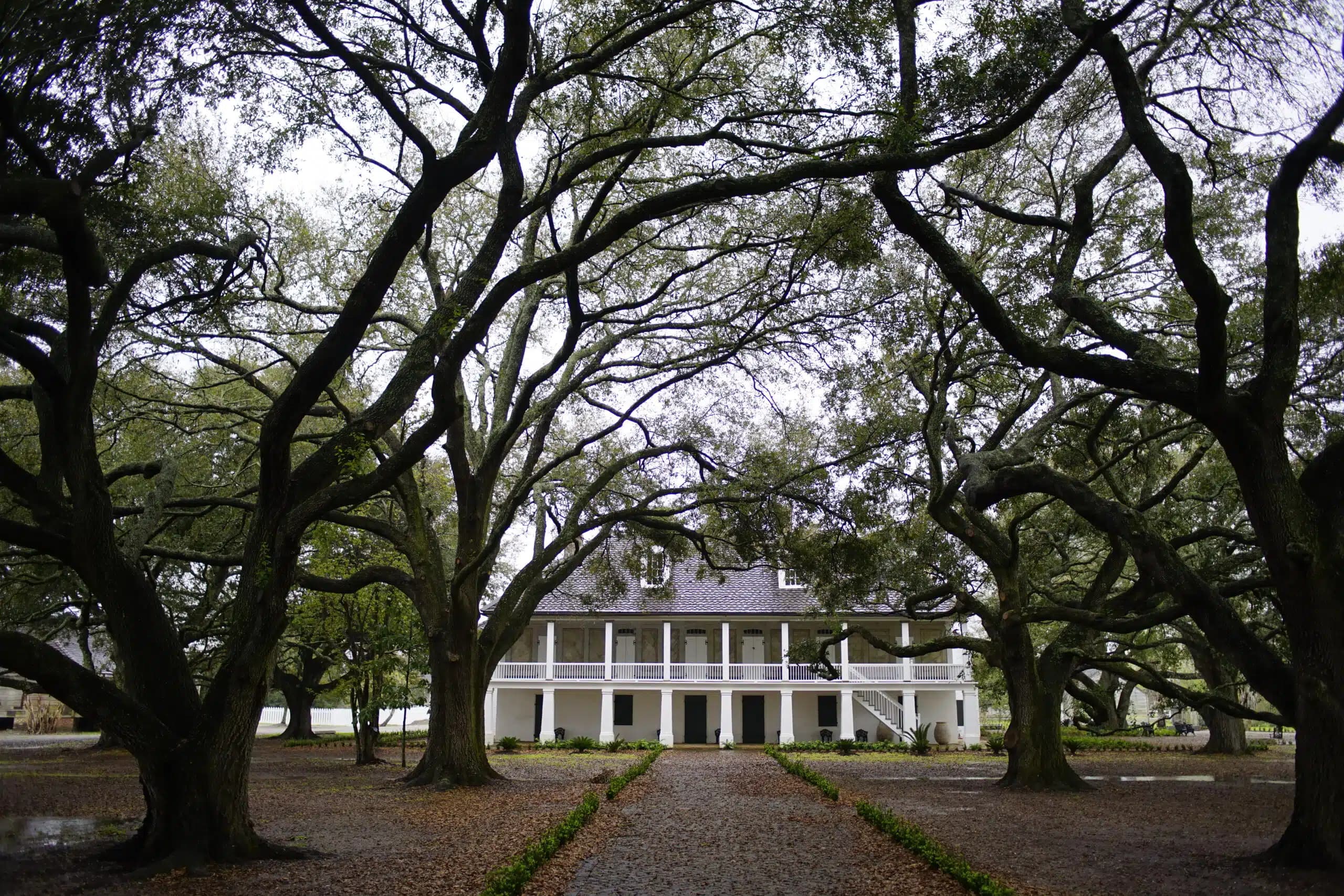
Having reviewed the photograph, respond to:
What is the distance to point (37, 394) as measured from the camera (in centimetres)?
944

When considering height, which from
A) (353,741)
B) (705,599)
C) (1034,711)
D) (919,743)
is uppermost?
(705,599)

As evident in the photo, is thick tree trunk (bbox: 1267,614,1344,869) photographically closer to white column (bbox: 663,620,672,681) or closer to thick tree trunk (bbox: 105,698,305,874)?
thick tree trunk (bbox: 105,698,305,874)

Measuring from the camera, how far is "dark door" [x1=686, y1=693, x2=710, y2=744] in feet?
122

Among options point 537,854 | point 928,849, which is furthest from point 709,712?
point 537,854

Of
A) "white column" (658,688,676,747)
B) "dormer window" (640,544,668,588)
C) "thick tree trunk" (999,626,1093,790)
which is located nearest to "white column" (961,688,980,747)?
"white column" (658,688,676,747)

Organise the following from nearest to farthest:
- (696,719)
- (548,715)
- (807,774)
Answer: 1. (807,774)
2. (548,715)
3. (696,719)

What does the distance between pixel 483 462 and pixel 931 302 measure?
26.9ft

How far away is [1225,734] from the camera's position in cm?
3078

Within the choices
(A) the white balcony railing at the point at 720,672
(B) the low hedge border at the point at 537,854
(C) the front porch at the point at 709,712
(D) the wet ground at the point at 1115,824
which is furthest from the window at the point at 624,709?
(B) the low hedge border at the point at 537,854

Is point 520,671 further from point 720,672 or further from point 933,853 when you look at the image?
point 933,853

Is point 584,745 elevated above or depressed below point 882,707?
below

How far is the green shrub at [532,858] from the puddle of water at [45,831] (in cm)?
479

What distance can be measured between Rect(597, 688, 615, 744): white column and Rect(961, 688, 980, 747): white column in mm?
13201

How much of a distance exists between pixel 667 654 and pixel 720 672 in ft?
7.37
